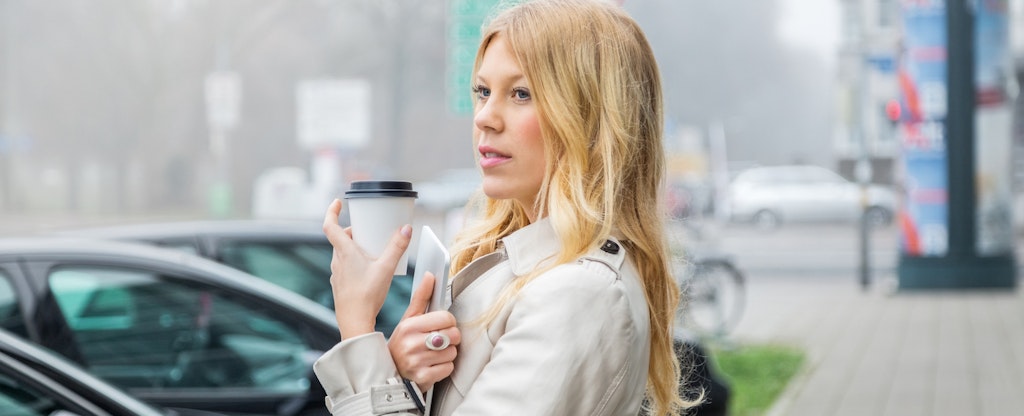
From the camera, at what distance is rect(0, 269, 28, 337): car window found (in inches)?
144

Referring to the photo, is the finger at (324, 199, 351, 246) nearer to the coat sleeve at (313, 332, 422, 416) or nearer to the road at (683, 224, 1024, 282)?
the coat sleeve at (313, 332, 422, 416)

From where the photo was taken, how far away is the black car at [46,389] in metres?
2.60

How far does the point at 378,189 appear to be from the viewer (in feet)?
5.08

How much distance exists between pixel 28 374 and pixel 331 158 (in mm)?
13708

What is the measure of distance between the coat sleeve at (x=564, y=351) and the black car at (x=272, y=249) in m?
3.30

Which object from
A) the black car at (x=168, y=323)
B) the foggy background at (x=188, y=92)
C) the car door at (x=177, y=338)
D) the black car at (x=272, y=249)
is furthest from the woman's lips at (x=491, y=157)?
the foggy background at (x=188, y=92)

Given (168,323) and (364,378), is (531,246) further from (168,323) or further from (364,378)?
(168,323)

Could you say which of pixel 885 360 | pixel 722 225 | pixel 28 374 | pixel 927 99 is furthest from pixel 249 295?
pixel 722 225

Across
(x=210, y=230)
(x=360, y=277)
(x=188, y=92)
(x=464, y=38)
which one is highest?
(x=188, y=92)

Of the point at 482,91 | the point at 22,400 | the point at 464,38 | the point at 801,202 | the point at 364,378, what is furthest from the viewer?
the point at 801,202

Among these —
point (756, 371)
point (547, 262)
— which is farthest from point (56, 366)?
point (756, 371)

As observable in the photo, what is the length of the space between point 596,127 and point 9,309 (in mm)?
2671

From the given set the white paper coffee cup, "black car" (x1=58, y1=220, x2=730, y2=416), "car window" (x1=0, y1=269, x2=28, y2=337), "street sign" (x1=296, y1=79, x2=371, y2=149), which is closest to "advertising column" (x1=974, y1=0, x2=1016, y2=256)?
"street sign" (x1=296, y1=79, x2=371, y2=149)

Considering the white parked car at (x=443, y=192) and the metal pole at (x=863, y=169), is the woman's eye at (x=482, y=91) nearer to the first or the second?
the metal pole at (x=863, y=169)
